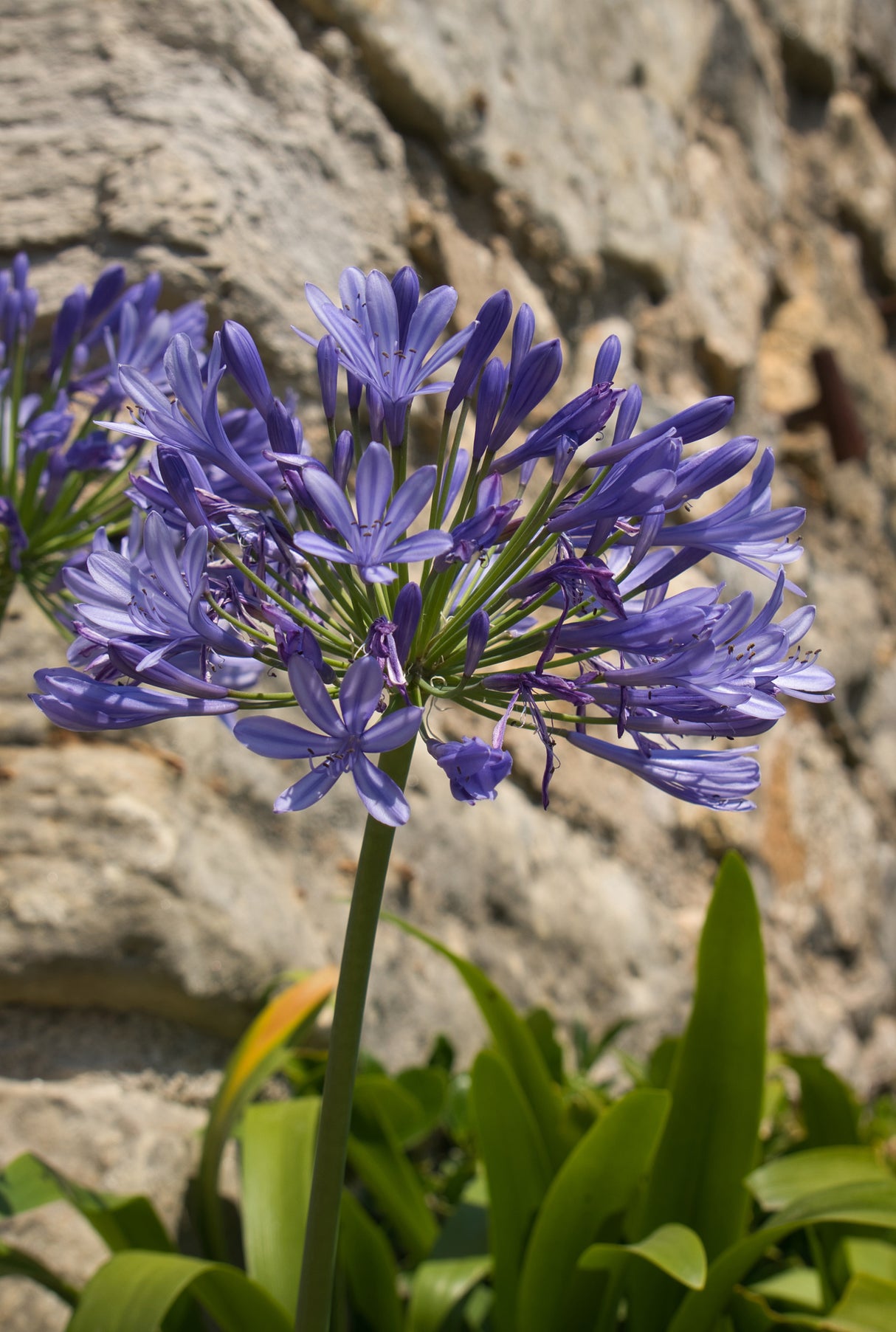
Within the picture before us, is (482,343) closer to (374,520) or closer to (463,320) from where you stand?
(374,520)

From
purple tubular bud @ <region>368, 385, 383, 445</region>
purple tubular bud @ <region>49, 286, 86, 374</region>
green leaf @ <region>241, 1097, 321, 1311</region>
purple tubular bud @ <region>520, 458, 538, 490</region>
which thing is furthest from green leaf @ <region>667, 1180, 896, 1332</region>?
purple tubular bud @ <region>49, 286, 86, 374</region>

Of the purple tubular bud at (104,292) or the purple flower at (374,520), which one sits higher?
the purple flower at (374,520)

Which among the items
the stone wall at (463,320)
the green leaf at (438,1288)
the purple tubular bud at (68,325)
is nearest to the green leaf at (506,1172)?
the green leaf at (438,1288)

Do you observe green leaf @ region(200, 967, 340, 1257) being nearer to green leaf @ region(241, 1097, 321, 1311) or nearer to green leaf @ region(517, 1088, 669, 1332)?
green leaf @ region(241, 1097, 321, 1311)

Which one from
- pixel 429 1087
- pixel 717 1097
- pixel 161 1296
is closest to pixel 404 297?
pixel 161 1296

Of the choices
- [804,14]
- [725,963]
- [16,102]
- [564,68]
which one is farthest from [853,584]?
[16,102]

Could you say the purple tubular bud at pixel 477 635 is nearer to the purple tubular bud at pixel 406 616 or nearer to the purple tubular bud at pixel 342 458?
the purple tubular bud at pixel 406 616
